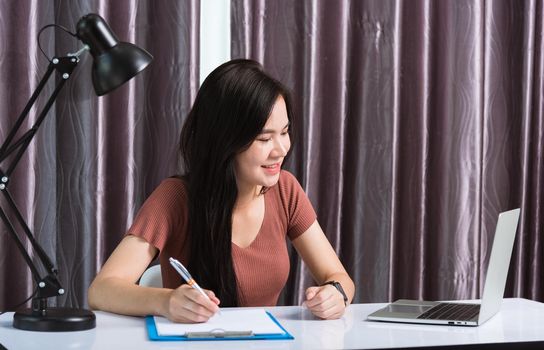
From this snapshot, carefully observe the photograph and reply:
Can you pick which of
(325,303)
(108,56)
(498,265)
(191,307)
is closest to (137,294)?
(191,307)

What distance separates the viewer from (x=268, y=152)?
1917 millimetres

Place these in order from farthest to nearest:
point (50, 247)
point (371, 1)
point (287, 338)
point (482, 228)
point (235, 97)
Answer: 1. point (482, 228)
2. point (371, 1)
3. point (50, 247)
4. point (235, 97)
5. point (287, 338)

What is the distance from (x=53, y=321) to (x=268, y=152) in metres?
0.67

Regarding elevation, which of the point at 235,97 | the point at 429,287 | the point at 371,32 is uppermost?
the point at 371,32

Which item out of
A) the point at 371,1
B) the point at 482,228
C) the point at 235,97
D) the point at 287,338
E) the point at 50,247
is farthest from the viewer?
the point at 482,228

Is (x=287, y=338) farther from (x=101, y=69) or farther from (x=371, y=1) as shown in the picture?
(x=371, y=1)

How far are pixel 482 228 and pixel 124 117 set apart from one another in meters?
1.40

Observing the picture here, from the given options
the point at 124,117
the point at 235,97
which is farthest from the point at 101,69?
the point at 124,117

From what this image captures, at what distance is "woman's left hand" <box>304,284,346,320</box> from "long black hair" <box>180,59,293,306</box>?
329mm

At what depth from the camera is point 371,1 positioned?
280 cm

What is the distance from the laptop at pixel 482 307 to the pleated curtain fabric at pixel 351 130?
3.44ft

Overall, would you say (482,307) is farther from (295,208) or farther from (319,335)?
(295,208)

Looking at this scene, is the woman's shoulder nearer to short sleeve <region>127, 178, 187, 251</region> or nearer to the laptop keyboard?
short sleeve <region>127, 178, 187, 251</region>

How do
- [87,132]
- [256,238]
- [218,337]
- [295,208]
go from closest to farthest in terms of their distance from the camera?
[218,337]
[256,238]
[295,208]
[87,132]
